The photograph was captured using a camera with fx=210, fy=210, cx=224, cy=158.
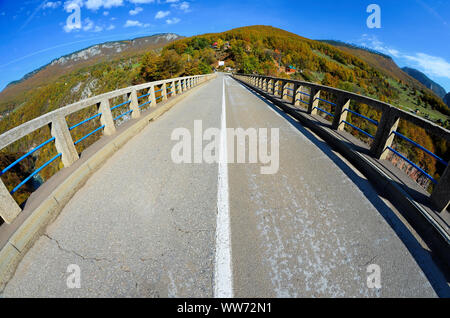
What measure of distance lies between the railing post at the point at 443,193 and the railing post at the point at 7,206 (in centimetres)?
530

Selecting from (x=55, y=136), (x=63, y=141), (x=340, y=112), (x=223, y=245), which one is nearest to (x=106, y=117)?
(x=63, y=141)

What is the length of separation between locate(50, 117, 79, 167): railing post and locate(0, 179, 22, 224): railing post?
127 centimetres

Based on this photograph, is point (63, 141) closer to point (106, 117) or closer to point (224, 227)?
point (106, 117)

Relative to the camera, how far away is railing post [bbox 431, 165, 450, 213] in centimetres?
264

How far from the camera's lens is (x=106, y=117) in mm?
5285

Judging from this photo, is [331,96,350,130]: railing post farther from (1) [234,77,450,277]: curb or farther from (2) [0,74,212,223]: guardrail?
(2) [0,74,212,223]: guardrail

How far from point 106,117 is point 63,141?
177 centimetres

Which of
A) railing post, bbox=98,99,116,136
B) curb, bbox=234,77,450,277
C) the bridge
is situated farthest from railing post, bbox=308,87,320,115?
railing post, bbox=98,99,116,136

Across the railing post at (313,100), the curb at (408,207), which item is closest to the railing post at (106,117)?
the curb at (408,207)

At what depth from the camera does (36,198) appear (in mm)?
2934
